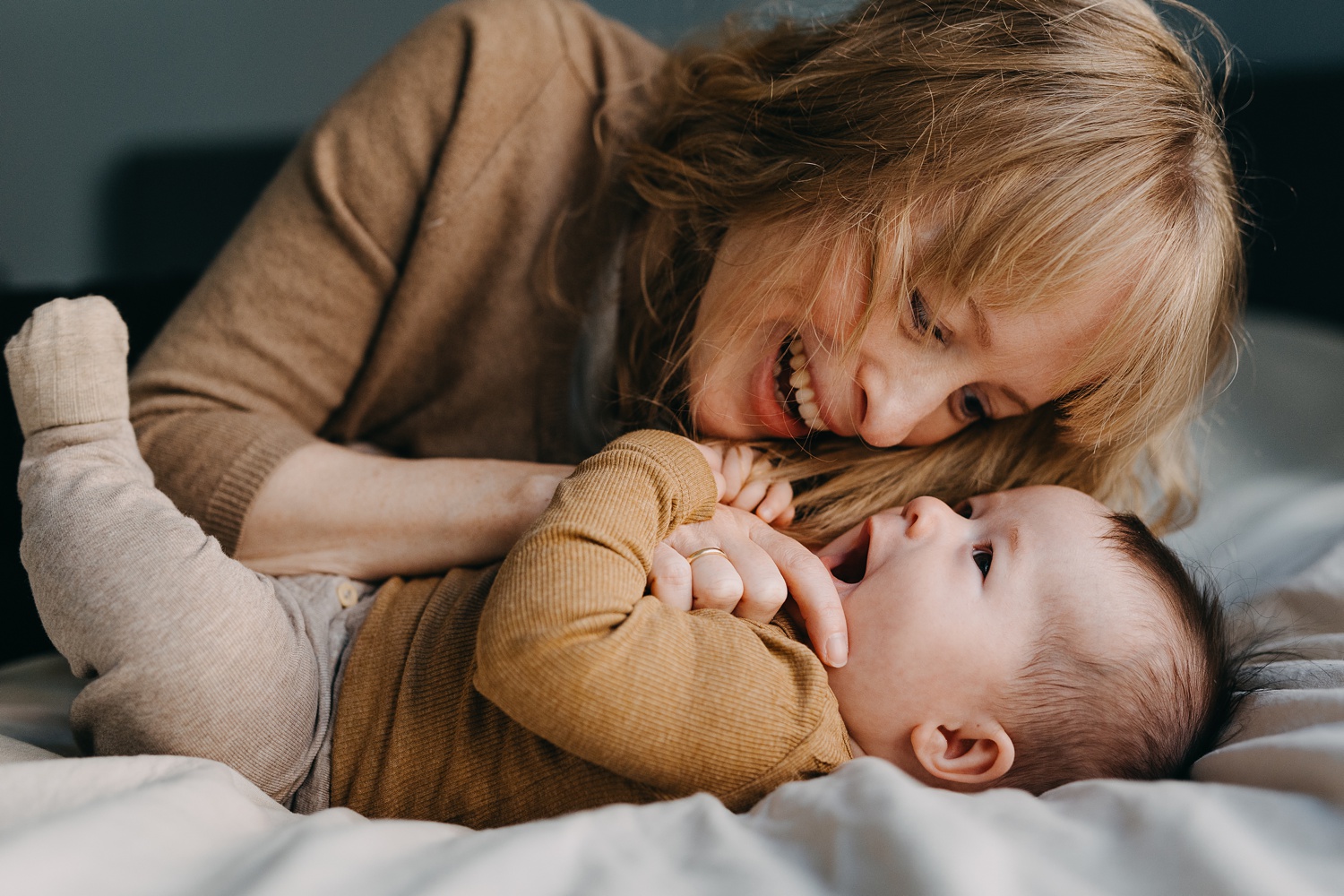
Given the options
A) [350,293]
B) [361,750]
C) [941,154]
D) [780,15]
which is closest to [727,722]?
[361,750]

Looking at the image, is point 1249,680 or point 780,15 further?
point 780,15

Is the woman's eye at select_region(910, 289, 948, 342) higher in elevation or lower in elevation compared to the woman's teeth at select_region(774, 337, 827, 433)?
higher

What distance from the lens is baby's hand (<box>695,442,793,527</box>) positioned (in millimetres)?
976

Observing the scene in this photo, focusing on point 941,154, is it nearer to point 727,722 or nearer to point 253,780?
point 727,722

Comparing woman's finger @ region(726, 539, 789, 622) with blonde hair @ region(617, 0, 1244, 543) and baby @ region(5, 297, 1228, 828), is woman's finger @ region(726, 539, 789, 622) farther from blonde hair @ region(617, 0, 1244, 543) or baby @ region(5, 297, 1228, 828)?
blonde hair @ region(617, 0, 1244, 543)

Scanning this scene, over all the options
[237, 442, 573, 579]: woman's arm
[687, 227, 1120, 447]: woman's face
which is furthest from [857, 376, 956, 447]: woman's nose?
[237, 442, 573, 579]: woman's arm

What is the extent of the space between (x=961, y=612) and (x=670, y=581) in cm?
26

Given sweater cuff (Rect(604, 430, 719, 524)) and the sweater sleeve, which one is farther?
sweater cuff (Rect(604, 430, 719, 524))

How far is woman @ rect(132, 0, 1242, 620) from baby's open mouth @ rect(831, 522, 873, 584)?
5cm

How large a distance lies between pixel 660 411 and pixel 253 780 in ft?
1.83

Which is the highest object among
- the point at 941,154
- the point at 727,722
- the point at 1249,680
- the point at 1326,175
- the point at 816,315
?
the point at 941,154

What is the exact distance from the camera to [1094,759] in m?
0.78

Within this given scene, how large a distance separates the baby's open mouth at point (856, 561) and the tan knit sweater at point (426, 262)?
40cm

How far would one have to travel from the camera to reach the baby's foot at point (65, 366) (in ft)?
2.64
